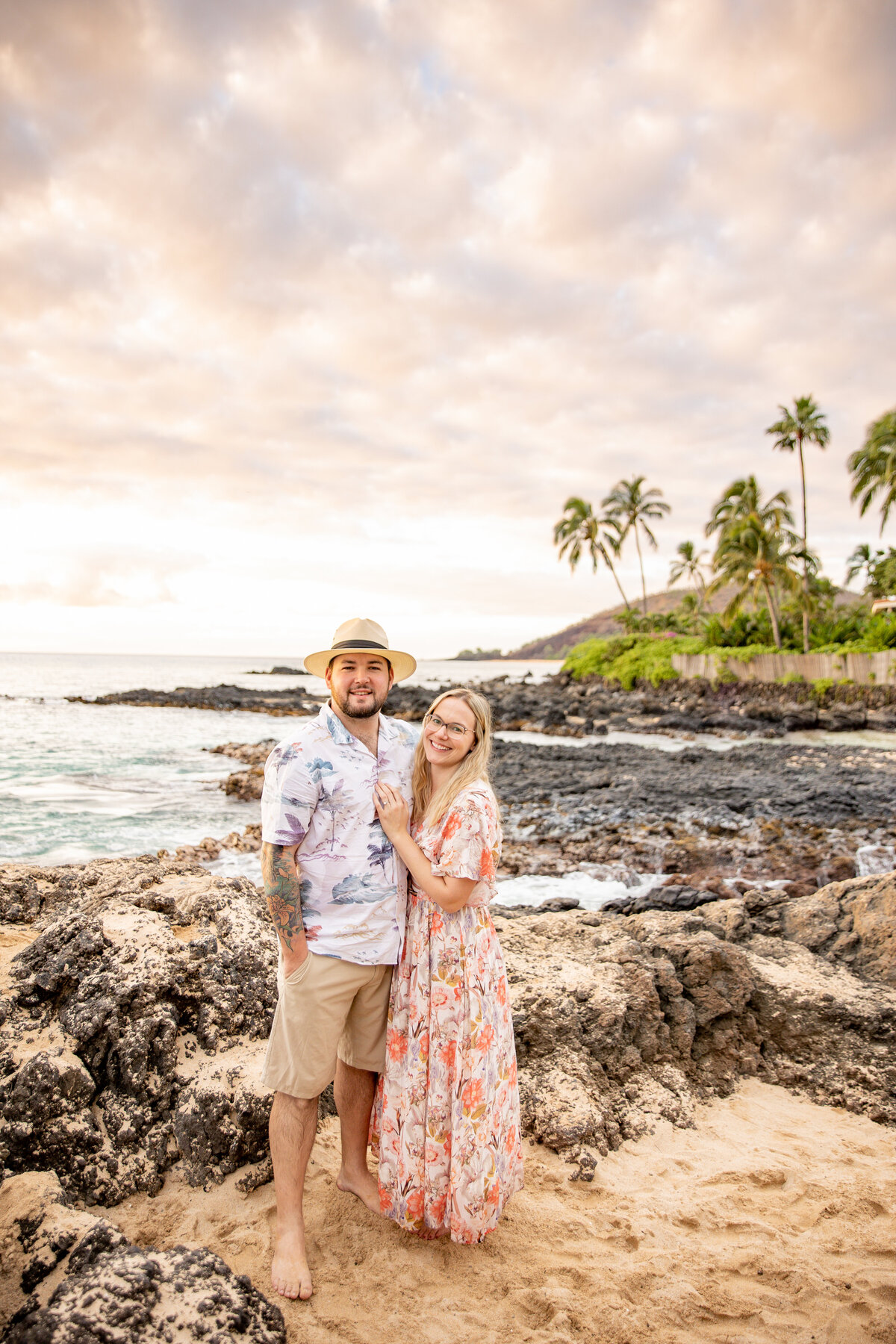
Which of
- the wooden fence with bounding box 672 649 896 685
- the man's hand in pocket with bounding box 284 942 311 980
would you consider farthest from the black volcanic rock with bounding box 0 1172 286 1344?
the wooden fence with bounding box 672 649 896 685

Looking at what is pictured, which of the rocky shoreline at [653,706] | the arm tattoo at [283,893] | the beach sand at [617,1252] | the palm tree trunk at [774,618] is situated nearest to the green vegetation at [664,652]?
the palm tree trunk at [774,618]

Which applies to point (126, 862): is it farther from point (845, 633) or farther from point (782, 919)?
point (845, 633)

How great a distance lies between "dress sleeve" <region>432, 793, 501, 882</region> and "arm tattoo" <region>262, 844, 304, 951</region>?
1.64ft

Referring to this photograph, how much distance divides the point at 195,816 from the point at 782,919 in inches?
396

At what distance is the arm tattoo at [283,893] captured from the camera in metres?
2.51

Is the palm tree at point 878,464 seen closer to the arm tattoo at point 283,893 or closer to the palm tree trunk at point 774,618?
the palm tree trunk at point 774,618

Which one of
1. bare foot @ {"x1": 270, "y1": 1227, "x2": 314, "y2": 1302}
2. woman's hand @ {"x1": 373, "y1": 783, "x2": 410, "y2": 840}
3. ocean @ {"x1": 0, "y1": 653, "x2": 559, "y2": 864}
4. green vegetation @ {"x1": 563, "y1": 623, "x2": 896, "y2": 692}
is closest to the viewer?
bare foot @ {"x1": 270, "y1": 1227, "x2": 314, "y2": 1302}

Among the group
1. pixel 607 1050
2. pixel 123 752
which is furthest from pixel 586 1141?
pixel 123 752

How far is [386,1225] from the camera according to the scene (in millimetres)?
2701

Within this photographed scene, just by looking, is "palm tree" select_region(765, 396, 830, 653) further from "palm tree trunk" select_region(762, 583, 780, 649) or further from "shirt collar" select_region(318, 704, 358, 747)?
"shirt collar" select_region(318, 704, 358, 747)

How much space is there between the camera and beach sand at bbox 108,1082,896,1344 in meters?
2.31

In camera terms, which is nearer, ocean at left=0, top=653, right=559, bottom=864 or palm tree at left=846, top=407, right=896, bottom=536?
ocean at left=0, top=653, right=559, bottom=864

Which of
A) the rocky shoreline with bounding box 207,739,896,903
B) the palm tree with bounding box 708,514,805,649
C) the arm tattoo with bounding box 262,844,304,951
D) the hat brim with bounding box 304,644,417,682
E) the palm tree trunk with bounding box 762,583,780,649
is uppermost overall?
the palm tree with bounding box 708,514,805,649

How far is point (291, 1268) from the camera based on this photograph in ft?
7.91
